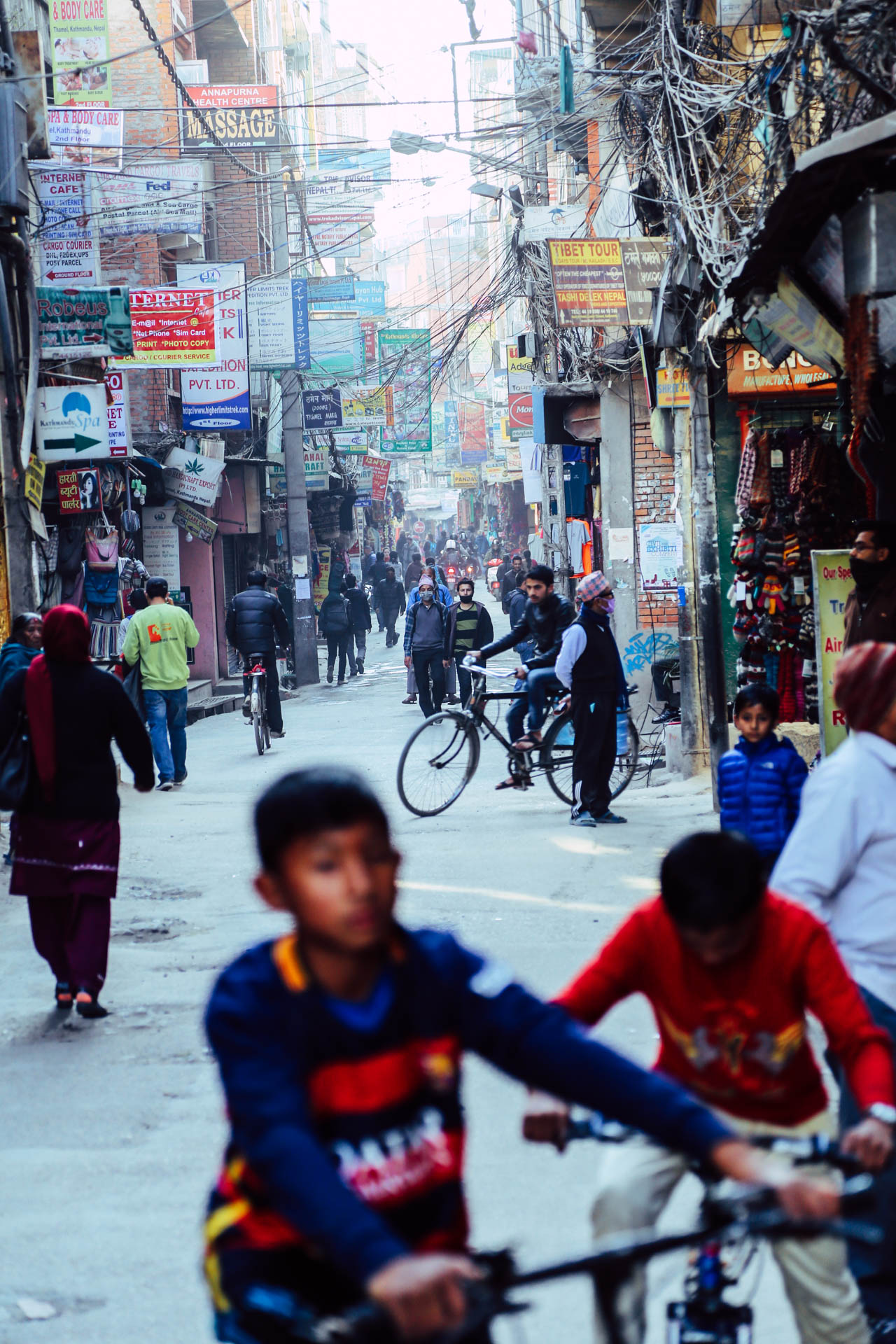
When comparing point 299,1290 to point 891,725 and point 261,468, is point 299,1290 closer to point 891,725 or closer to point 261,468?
point 891,725

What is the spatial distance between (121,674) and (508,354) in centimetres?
1934

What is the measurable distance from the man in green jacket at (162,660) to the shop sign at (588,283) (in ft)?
14.5

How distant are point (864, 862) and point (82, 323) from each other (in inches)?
515

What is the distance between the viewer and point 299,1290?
78.0 inches

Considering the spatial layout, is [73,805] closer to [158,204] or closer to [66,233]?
[66,233]

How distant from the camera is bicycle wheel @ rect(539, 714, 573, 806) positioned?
37.3 feet

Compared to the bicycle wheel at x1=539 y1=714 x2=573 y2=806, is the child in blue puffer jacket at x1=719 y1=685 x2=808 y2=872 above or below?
above

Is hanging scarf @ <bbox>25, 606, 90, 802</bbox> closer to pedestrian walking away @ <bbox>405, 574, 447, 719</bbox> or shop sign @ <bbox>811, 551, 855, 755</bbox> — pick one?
shop sign @ <bbox>811, 551, 855, 755</bbox>

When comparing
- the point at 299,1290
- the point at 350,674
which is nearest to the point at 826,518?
the point at 299,1290

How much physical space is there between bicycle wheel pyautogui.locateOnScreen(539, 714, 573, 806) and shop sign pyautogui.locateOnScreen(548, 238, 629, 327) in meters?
4.20

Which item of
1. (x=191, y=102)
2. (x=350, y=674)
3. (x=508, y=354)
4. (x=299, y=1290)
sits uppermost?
(x=191, y=102)

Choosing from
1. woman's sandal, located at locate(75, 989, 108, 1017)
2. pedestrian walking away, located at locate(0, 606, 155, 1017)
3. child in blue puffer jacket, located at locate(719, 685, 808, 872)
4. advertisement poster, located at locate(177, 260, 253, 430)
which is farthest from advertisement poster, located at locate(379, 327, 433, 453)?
child in blue puffer jacket, located at locate(719, 685, 808, 872)

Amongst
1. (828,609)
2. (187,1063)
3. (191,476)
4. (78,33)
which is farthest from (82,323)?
(187,1063)

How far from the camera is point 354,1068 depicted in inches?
77.9
